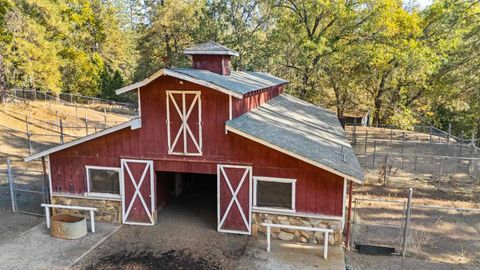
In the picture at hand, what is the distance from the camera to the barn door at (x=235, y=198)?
35.2ft

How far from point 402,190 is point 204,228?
385 inches

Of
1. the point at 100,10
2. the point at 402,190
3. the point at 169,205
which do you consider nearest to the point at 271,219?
the point at 169,205

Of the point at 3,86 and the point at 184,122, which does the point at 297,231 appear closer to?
the point at 184,122

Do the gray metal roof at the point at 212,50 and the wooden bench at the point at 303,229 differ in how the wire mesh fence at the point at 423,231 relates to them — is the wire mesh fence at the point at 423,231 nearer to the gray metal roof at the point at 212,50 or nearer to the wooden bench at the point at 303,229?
the wooden bench at the point at 303,229

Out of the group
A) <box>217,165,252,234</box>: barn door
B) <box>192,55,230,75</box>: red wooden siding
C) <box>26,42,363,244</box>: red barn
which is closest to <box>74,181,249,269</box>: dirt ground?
<box>217,165,252,234</box>: barn door

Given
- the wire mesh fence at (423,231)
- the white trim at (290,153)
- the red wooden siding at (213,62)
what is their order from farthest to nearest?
the red wooden siding at (213,62), the wire mesh fence at (423,231), the white trim at (290,153)

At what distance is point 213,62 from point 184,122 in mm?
5140

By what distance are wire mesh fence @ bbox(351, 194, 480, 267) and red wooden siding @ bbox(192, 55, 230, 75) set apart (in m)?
7.66

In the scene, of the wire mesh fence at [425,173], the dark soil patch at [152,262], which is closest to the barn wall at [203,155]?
the dark soil patch at [152,262]

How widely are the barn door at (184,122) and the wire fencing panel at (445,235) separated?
6.45 meters

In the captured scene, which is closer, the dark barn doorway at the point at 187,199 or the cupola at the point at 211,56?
the dark barn doorway at the point at 187,199

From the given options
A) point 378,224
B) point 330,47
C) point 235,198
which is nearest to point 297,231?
point 235,198

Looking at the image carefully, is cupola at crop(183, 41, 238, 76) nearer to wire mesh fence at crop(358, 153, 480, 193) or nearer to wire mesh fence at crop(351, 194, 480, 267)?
wire mesh fence at crop(351, 194, 480, 267)

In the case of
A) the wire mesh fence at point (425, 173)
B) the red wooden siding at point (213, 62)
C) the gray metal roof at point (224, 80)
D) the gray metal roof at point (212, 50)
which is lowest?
the wire mesh fence at point (425, 173)
